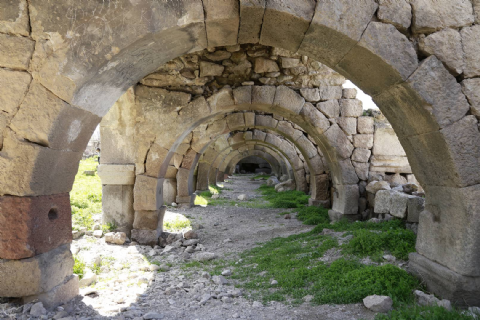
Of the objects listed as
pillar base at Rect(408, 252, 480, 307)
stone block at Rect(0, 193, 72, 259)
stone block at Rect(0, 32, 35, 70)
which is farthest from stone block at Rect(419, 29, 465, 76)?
stone block at Rect(0, 193, 72, 259)

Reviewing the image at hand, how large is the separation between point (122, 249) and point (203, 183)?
9071 millimetres

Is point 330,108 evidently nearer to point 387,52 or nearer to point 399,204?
point 399,204

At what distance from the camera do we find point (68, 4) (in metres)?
2.39

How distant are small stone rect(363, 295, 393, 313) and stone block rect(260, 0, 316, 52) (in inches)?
90.7

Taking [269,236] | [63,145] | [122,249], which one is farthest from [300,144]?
[63,145]

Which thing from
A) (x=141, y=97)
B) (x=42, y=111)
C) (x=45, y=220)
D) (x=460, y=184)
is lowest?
(x=45, y=220)

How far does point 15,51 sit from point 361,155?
5907mm

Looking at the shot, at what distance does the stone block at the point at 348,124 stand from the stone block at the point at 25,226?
5.48m

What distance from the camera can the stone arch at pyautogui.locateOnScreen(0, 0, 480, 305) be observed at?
7.97ft

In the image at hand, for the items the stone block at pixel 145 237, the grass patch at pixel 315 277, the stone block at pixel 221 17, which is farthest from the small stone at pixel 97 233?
the stone block at pixel 221 17

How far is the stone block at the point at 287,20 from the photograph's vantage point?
2514 mm

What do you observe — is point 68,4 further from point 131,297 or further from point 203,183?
point 203,183

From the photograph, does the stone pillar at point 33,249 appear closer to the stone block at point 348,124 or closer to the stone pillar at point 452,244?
the stone pillar at point 452,244

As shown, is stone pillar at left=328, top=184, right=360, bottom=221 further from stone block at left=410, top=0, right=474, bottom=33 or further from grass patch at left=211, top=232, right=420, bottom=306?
stone block at left=410, top=0, right=474, bottom=33
